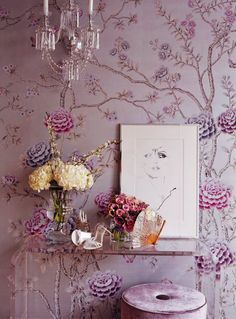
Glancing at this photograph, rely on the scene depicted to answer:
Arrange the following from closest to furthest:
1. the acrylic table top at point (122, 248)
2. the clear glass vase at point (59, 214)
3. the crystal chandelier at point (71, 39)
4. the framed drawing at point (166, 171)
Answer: the crystal chandelier at point (71, 39)
the acrylic table top at point (122, 248)
the clear glass vase at point (59, 214)
the framed drawing at point (166, 171)

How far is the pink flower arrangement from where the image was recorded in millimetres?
2322

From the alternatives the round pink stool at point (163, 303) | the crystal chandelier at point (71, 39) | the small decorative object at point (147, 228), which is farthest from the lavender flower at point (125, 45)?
the round pink stool at point (163, 303)

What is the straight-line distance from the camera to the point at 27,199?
103 inches

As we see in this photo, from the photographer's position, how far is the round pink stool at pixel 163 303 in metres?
2.14

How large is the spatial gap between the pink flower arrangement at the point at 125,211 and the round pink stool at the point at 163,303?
1.20 feet

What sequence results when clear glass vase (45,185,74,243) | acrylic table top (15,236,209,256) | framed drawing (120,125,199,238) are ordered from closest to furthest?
acrylic table top (15,236,209,256) → clear glass vase (45,185,74,243) → framed drawing (120,125,199,238)

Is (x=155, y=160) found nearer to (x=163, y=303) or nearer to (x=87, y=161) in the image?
(x=87, y=161)

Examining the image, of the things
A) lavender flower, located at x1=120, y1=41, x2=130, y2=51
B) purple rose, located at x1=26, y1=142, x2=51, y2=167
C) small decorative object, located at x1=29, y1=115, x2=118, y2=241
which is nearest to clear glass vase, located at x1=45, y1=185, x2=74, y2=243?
small decorative object, located at x1=29, y1=115, x2=118, y2=241

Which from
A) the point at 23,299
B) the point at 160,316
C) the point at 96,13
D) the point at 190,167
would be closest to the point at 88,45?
the point at 96,13

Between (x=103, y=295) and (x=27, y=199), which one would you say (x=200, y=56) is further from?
(x=103, y=295)

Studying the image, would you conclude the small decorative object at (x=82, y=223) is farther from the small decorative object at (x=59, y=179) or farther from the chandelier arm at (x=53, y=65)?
the chandelier arm at (x=53, y=65)

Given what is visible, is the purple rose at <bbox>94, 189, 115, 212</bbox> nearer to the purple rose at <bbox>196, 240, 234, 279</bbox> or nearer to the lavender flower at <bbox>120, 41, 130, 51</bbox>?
the purple rose at <bbox>196, 240, 234, 279</bbox>

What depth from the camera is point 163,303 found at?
222 centimetres

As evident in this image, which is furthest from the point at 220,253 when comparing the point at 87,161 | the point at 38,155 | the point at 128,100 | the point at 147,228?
the point at 38,155
